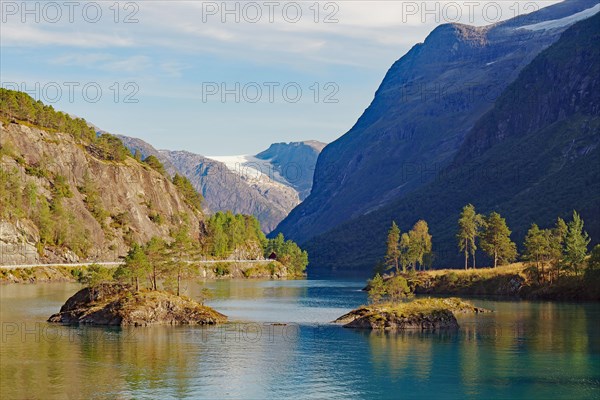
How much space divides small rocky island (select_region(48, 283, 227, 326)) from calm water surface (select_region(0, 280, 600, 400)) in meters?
3.83

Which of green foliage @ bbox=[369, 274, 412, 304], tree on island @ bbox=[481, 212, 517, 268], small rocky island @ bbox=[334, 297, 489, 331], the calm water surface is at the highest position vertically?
tree on island @ bbox=[481, 212, 517, 268]

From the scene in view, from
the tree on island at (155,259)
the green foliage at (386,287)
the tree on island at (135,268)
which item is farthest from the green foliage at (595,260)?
the tree on island at (135,268)

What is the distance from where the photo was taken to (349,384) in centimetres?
7731

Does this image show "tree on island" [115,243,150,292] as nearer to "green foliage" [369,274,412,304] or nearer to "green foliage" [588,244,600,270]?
"green foliage" [369,274,412,304]

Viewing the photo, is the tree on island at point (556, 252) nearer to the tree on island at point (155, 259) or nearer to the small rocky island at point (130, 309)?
the small rocky island at point (130, 309)

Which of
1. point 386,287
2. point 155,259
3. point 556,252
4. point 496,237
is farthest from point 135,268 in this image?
point 496,237

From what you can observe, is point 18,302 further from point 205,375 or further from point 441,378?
point 441,378

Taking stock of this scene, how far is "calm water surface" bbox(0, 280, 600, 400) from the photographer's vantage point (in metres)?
73.8

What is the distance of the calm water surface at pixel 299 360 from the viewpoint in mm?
73812

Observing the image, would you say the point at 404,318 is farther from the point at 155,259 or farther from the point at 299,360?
the point at 155,259

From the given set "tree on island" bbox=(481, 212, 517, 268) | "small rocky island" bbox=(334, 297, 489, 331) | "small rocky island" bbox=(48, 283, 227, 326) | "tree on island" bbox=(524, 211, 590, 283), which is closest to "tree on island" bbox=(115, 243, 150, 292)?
"small rocky island" bbox=(48, 283, 227, 326)

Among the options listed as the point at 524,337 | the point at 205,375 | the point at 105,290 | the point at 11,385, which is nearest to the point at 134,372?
the point at 205,375

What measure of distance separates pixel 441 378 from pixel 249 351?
24.5 m

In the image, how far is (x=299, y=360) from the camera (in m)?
89.3
